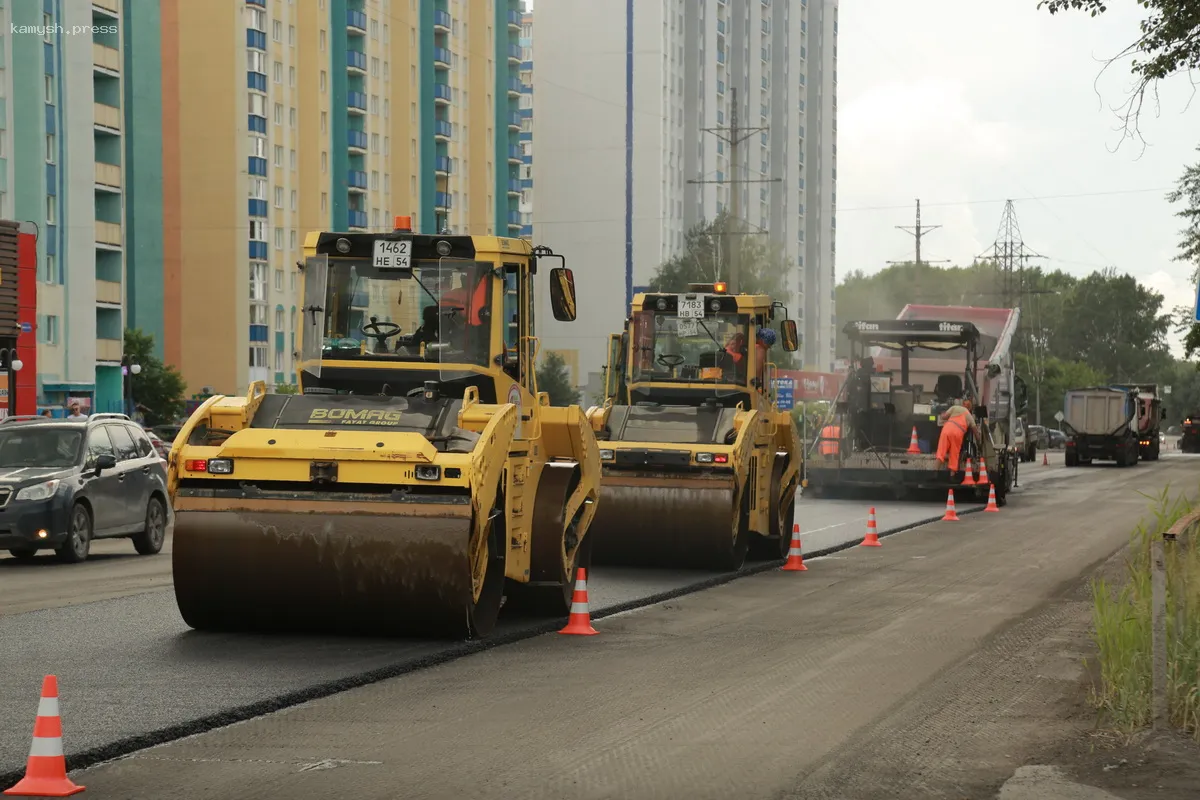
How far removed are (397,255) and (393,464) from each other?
8.00ft

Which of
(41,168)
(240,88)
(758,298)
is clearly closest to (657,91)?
(240,88)

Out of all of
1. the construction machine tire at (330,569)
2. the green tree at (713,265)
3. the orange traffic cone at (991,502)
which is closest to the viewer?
the construction machine tire at (330,569)

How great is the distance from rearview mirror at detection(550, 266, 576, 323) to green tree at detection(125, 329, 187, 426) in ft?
165

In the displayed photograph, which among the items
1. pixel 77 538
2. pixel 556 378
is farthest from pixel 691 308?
pixel 556 378

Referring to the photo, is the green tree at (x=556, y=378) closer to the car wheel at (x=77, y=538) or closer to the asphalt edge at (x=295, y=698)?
the car wheel at (x=77, y=538)

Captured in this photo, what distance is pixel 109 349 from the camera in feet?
209

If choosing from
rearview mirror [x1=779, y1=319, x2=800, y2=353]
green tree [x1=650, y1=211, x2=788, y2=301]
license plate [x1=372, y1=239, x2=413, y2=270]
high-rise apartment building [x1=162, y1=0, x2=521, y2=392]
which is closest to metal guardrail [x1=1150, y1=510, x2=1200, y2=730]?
license plate [x1=372, y1=239, x2=413, y2=270]

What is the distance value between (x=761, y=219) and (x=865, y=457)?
8922cm

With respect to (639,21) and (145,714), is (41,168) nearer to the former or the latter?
(145,714)

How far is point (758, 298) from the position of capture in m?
20.7

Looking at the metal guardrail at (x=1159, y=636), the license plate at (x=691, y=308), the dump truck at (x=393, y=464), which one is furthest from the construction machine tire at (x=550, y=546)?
the license plate at (x=691, y=308)

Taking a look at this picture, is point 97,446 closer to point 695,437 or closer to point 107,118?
point 695,437

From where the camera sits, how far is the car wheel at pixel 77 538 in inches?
787

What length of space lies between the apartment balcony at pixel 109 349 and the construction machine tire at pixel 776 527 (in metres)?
46.2
